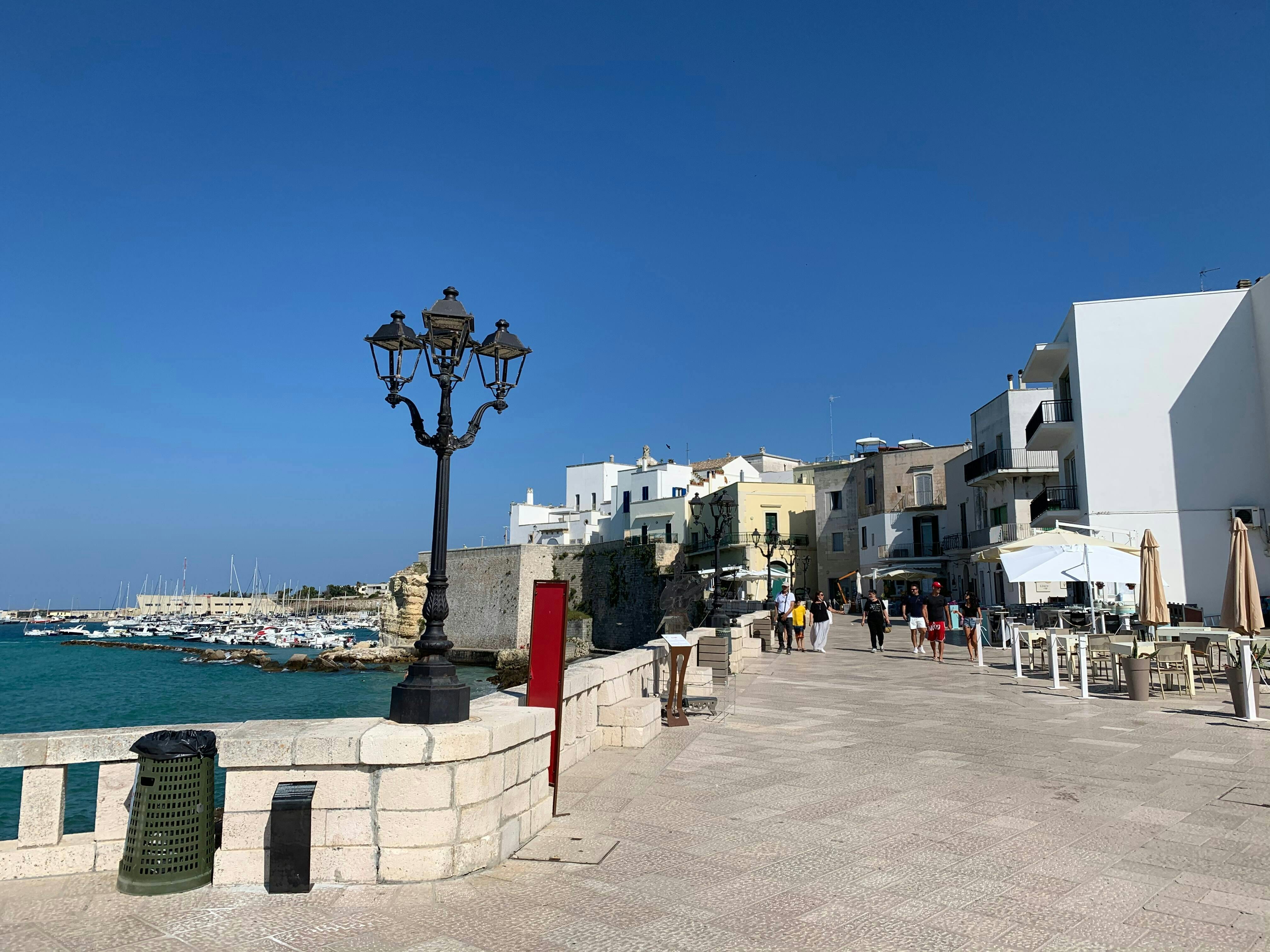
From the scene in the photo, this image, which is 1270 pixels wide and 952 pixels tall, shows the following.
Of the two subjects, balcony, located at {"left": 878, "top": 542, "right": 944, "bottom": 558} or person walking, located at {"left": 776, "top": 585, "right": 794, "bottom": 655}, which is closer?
person walking, located at {"left": 776, "top": 585, "right": 794, "bottom": 655}

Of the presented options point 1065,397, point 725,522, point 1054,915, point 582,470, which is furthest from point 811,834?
point 582,470

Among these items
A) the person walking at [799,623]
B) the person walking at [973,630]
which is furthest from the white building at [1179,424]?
the person walking at [799,623]

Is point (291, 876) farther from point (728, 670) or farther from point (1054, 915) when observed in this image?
point (728, 670)

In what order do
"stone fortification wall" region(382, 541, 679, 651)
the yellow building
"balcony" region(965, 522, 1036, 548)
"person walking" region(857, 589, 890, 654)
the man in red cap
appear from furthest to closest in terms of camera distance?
the yellow building
"stone fortification wall" region(382, 541, 679, 651)
"balcony" region(965, 522, 1036, 548)
"person walking" region(857, 589, 890, 654)
the man in red cap

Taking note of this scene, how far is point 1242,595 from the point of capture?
10.7 meters

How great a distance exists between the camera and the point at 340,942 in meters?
3.58

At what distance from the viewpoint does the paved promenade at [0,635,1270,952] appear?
3.62m

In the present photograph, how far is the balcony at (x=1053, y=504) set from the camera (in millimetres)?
26953

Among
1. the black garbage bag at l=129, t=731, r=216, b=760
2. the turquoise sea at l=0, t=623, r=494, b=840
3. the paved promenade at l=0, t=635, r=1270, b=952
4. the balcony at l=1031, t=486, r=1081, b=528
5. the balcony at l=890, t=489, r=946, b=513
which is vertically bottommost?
the turquoise sea at l=0, t=623, r=494, b=840

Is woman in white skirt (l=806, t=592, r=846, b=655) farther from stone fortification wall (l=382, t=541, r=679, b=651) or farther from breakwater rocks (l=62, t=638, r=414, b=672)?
breakwater rocks (l=62, t=638, r=414, b=672)

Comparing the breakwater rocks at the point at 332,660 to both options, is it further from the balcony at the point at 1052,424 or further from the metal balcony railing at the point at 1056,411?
the metal balcony railing at the point at 1056,411

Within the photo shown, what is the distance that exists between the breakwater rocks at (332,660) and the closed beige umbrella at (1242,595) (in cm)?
3833

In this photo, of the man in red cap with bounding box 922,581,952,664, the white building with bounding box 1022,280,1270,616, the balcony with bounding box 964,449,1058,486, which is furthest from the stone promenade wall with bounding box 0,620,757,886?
the balcony with bounding box 964,449,1058,486

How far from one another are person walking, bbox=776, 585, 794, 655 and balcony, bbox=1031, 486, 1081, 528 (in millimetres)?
9583
